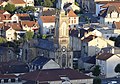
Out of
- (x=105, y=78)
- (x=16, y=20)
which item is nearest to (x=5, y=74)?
(x=105, y=78)

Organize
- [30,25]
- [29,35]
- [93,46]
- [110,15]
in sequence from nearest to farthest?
[93,46] < [29,35] < [30,25] < [110,15]

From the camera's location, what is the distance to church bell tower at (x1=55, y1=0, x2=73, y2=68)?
1651 inches

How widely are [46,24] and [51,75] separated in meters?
17.4

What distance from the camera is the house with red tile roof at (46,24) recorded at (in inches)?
2128

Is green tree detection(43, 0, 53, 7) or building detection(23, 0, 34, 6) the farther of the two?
building detection(23, 0, 34, 6)

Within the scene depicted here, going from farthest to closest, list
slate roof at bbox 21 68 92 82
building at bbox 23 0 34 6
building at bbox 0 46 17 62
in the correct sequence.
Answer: building at bbox 23 0 34 6 < building at bbox 0 46 17 62 < slate roof at bbox 21 68 92 82

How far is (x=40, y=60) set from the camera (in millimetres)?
41312

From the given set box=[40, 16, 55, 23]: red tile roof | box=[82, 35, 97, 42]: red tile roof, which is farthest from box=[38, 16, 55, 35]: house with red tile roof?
box=[82, 35, 97, 42]: red tile roof

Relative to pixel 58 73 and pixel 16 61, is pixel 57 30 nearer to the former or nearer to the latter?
pixel 16 61

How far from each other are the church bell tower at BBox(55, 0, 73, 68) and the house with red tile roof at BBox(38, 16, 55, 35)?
1110 centimetres

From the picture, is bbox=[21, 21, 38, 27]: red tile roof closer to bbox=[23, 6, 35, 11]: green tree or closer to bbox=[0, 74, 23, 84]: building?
bbox=[23, 6, 35, 11]: green tree

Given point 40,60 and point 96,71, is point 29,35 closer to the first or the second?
point 40,60

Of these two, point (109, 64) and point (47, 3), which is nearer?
point (109, 64)

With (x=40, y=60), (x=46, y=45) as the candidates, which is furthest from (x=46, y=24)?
(x=40, y=60)
